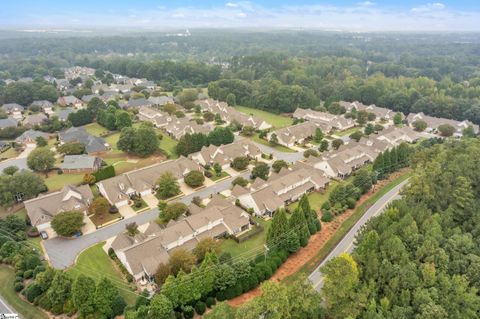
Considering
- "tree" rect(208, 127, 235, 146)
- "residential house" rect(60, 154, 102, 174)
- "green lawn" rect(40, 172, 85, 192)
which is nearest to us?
"green lawn" rect(40, 172, 85, 192)

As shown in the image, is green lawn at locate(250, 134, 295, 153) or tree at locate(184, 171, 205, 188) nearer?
tree at locate(184, 171, 205, 188)

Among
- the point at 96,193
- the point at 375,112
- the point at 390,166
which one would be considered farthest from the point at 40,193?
the point at 375,112

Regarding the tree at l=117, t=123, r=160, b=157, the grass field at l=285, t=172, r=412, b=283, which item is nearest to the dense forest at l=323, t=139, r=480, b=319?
the grass field at l=285, t=172, r=412, b=283

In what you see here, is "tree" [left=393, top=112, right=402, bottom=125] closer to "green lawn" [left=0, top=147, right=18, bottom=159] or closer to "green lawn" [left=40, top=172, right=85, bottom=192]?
"green lawn" [left=40, top=172, right=85, bottom=192]

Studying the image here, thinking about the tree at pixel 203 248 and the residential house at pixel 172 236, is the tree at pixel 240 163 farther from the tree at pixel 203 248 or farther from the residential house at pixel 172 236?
the tree at pixel 203 248

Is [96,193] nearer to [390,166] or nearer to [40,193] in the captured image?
[40,193]

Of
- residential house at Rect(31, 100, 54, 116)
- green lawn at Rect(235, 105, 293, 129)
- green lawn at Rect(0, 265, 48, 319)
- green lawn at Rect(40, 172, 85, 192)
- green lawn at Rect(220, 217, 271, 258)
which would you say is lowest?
green lawn at Rect(0, 265, 48, 319)

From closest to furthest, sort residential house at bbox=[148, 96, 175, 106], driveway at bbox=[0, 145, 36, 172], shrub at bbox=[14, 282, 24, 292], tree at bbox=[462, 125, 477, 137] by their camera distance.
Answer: shrub at bbox=[14, 282, 24, 292] < driveway at bbox=[0, 145, 36, 172] < tree at bbox=[462, 125, 477, 137] < residential house at bbox=[148, 96, 175, 106]

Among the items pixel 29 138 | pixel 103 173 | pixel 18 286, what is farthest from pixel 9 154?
pixel 18 286
